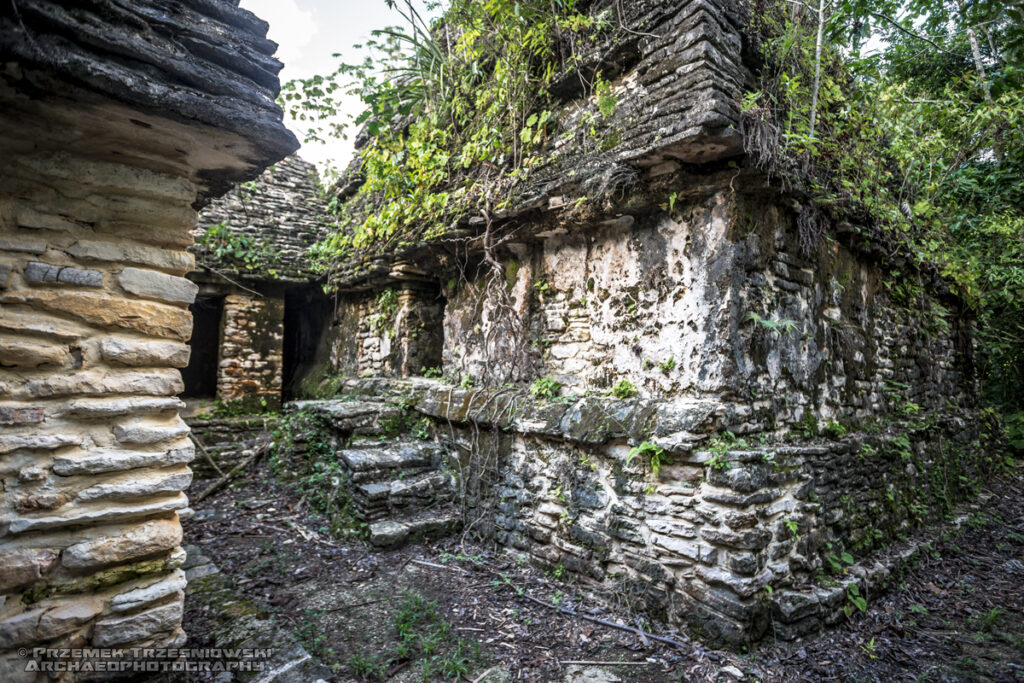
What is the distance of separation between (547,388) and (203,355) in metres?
7.67

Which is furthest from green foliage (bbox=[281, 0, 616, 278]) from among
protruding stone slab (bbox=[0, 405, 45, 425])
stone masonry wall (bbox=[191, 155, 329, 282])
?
protruding stone slab (bbox=[0, 405, 45, 425])

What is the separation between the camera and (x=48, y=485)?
175 cm

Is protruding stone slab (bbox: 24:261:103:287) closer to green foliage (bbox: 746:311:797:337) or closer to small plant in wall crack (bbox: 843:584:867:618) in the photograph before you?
green foliage (bbox: 746:311:797:337)

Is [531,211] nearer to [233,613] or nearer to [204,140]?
[204,140]

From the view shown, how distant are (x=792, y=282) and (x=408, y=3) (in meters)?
4.77

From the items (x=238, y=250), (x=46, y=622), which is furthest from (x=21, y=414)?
(x=238, y=250)

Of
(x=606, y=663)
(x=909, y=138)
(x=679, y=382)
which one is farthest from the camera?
(x=909, y=138)

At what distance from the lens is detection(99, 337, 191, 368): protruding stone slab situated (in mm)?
1907

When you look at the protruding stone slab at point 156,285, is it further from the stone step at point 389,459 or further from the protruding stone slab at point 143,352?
the stone step at point 389,459

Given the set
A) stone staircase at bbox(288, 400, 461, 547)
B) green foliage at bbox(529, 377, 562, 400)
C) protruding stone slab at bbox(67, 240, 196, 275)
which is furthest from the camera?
stone staircase at bbox(288, 400, 461, 547)

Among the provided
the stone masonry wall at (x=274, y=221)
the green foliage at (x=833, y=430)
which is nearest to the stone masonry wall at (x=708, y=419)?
the green foliage at (x=833, y=430)

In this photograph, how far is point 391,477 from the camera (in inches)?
197

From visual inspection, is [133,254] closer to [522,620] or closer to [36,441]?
[36,441]

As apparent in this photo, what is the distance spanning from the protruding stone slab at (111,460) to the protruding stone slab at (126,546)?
0.82 ft
